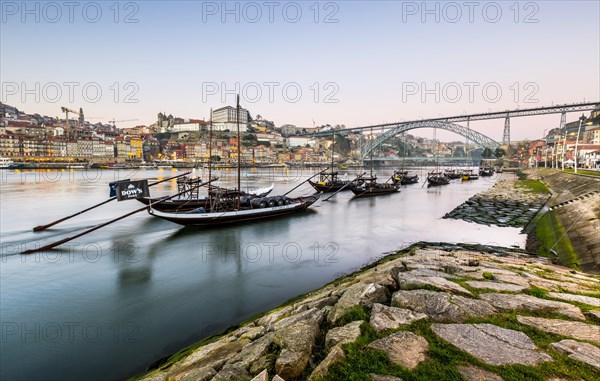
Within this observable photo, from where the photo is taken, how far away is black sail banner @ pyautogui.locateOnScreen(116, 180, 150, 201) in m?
16.5

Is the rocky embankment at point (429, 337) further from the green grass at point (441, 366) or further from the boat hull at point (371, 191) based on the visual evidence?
the boat hull at point (371, 191)

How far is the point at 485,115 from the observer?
409 ft

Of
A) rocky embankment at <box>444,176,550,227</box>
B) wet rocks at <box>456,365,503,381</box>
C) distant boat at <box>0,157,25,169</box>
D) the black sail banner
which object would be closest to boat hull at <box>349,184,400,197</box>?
rocky embankment at <box>444,176,550,227</box>

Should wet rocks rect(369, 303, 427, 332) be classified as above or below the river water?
above

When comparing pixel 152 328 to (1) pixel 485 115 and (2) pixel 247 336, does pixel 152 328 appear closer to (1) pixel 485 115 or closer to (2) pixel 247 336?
(2) pixel 247 336

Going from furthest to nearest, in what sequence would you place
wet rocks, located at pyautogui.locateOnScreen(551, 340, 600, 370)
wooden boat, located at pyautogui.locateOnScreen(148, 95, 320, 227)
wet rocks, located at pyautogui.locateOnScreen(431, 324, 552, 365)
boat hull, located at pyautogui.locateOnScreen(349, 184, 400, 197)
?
1. boat hull, located at pyautogui.locateOnScreen(349, 184, 400, 197)
2. wooden boat, located at pyautogui.locateOnScreen(148, 95, 320, 227)
3. wet rocks, located at pyautogui.locateOnScreen(431, 324, 552, 365)
4. wet rocks, located at pyautogui.locateOnScreen(551, 340, 600, 370)

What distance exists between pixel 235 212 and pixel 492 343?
67.7 feet

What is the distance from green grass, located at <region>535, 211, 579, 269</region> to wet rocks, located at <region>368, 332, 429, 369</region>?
1000cm

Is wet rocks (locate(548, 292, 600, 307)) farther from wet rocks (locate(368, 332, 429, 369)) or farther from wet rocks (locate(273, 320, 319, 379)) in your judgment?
wet rocks (locate(273, 320, 319, 379))

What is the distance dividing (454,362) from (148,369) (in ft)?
22.6

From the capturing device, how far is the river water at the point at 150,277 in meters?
8.07

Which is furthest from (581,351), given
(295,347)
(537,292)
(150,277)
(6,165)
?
(6,165)

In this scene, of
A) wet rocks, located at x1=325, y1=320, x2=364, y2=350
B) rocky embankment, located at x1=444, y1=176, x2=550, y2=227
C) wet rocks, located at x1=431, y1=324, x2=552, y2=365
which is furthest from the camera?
rocky embankment, located at x1=444, y1=176, x2=550, y2=227

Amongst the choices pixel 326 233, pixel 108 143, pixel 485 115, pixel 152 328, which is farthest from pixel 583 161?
pixel 108 143
